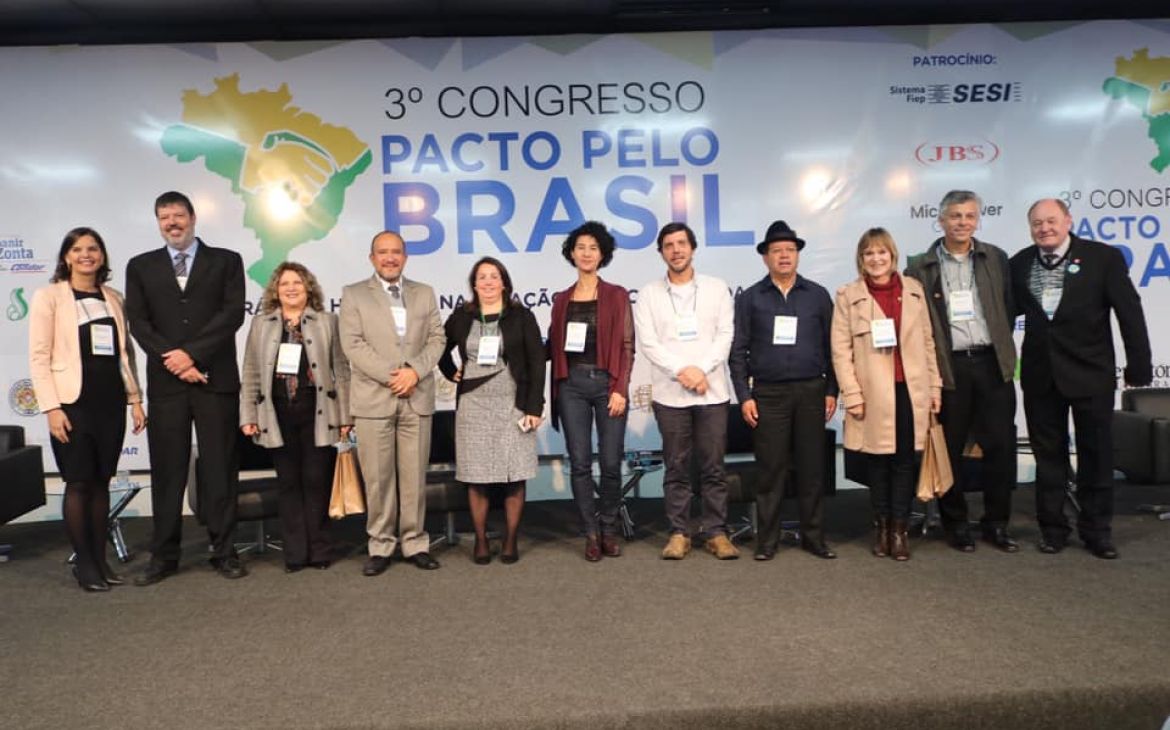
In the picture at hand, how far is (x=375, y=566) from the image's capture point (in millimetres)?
3709

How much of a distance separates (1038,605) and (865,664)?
950mm

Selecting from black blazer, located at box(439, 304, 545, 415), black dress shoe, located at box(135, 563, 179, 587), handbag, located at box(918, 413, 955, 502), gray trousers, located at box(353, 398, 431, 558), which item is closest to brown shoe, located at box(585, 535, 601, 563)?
black blazer, located at box(439, 304, 545, 415)

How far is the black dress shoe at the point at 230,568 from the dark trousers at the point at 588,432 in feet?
5.11

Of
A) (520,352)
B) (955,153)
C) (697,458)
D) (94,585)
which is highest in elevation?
(955,153)

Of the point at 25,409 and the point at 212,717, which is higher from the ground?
the point at 25,409

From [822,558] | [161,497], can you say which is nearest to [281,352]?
[161,497]

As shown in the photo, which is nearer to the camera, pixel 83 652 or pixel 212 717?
pixel 212 717

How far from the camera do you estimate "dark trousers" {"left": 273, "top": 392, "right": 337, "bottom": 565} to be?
3746mm

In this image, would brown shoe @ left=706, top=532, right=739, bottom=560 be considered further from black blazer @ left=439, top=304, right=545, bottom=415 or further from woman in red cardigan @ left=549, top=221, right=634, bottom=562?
black blazer @ left=439, top=304, right=545, bottom=415

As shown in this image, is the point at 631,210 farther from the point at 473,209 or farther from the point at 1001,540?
the point at 1001,540

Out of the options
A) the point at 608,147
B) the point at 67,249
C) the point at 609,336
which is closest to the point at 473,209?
the point at 608,147

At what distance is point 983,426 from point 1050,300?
0.63 metres

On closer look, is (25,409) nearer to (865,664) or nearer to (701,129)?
(701,129)

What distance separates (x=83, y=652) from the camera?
2.82m
